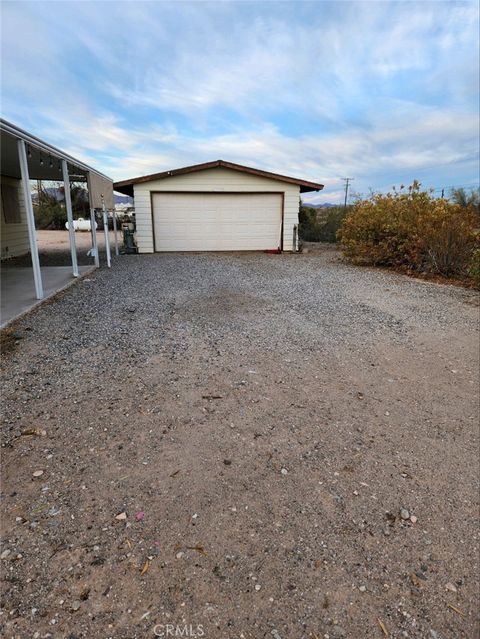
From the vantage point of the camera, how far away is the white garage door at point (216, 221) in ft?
45.2

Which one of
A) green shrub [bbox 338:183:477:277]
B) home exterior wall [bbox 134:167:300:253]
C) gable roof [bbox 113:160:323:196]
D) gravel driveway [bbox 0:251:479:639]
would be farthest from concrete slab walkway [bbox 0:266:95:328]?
green shrub [bbox 338:183:477:277]

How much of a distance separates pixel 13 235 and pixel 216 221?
6872mm

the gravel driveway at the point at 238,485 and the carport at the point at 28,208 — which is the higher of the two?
the carport at the point at 28,208

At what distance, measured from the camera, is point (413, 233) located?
Answer: 384 inches

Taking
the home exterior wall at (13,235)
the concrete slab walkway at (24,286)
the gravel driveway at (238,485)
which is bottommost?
the gravel driveway at (238,485)

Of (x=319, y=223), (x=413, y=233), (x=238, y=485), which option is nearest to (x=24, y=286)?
(x=238, y=485)

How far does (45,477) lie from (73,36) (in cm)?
974

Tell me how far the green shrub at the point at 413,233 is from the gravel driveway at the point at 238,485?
17.8 feet

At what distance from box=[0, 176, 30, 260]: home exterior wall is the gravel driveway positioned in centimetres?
865

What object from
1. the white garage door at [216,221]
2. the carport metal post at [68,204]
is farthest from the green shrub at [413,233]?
the carport metal post at [68,204]

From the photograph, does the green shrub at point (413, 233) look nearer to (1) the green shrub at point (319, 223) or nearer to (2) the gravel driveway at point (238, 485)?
(2) the gravel driveway at point (238, 485)

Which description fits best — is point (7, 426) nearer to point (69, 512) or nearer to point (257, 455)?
point (69, 512)

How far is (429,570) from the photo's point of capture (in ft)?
5.61

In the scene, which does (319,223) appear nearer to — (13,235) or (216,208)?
(216,208)
